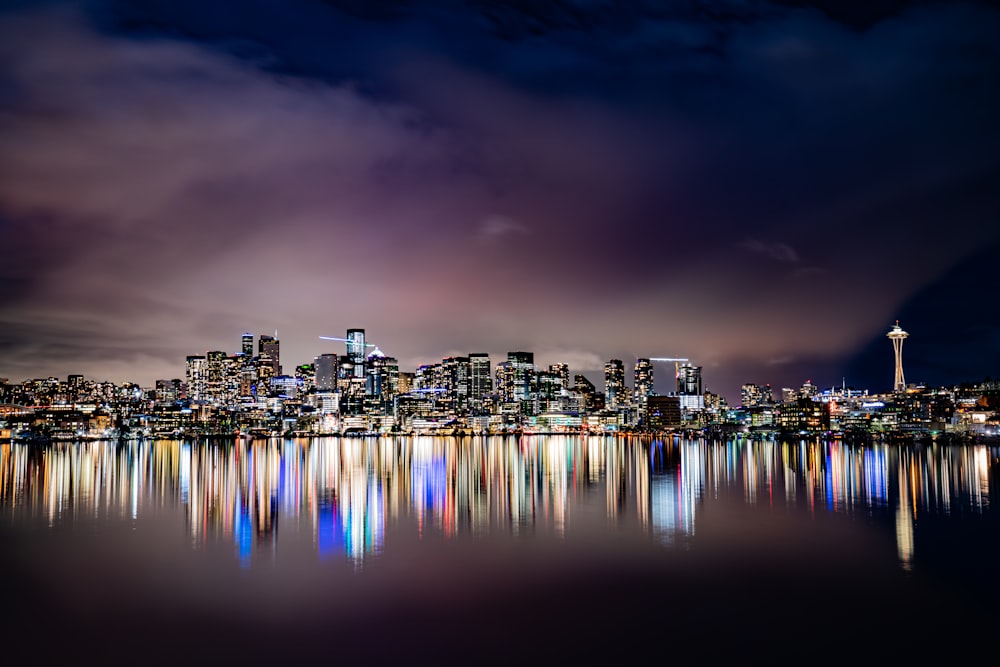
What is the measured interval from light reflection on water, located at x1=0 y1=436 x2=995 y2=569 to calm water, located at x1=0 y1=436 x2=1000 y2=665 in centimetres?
27

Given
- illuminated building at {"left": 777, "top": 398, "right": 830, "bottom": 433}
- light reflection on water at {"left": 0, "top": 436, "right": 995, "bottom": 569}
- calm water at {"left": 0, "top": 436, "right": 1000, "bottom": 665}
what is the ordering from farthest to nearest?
illuminated building at {"left": 777, "top": 398, "right": 830, "bottom": 433}, light reflection on water at {"left": 0, "top": 436, "right": 995, "bottom": 569}, calm water at {"left": 0, "top": 436, "right": 1000, "bottom": 665}

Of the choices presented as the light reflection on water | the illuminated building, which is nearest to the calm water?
the light reflection on water

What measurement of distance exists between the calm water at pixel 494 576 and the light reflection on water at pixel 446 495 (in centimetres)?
27

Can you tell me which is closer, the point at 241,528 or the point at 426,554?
the point at 426,554

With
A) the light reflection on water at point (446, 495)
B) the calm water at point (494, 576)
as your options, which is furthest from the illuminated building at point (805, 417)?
the calm water at point (494, 576)

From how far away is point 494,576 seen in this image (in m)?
20.5

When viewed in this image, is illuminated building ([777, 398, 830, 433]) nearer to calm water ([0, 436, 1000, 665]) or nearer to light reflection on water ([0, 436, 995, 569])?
light reflection on water ([0, 436, 995, 569])

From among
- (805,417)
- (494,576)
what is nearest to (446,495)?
(494,576)

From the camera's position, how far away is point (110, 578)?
20.3 meters

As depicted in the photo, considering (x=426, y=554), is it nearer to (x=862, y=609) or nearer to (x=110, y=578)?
(x=110, y=578)

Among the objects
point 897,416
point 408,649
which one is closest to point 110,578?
point 408,649

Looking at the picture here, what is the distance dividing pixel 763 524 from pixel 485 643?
57.8 feet

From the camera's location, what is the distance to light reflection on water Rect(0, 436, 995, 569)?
91.1 ft

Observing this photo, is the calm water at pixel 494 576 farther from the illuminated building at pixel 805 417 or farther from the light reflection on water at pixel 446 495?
the illuminated building at pixel 805 417
